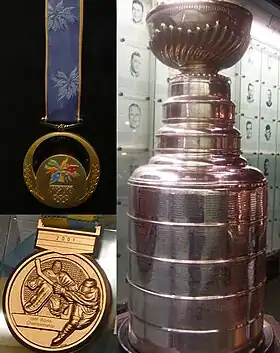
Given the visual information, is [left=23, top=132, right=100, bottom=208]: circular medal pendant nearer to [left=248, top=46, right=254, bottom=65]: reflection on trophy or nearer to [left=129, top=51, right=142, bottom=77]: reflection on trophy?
[left=129, top=51, right=142, bottom=77]: reflection on trophy

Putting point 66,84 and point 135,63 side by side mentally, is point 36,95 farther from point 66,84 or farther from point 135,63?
point 135,63

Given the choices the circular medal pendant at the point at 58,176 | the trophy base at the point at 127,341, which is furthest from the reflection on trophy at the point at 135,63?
the trophy base at the point at 127,341

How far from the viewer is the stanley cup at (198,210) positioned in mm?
949

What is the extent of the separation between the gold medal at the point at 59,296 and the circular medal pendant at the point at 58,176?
90 millimetres

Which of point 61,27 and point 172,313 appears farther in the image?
point 61,27

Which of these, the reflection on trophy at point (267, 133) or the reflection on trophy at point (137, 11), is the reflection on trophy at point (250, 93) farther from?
the reflection on trophy at point (137, 11)

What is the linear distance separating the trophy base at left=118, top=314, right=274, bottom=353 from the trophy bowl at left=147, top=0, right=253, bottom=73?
2.00ft

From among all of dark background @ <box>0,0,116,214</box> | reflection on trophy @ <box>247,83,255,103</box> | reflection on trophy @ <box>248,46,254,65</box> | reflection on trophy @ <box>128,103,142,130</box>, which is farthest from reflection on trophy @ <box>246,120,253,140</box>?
dark background @ <box>0,0,116,214</box>

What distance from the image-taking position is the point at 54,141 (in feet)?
3.74

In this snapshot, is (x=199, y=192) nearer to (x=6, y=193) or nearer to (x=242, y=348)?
(x=242, y=348)

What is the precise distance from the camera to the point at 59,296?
1.07 metres

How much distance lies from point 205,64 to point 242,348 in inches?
24.2

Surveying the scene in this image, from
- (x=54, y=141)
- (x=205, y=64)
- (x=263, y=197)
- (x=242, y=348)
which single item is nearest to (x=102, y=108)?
(x=54, y=141)

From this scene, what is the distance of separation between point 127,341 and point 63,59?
684 mm
